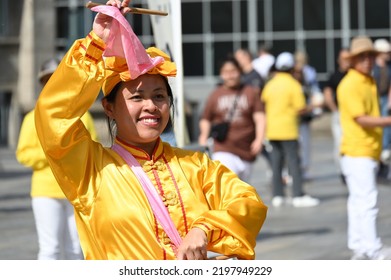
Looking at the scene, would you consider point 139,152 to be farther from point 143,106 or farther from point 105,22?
point 105,22

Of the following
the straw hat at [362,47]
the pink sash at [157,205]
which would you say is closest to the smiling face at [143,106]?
the pink sash at [157,205]

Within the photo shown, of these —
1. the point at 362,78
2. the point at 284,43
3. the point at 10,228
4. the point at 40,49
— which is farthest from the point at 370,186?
the point at 284,43

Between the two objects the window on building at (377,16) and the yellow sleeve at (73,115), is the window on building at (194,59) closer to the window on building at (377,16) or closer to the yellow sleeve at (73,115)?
the window on building at (377,16)

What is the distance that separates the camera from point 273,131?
13141 mm

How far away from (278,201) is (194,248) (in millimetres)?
9688

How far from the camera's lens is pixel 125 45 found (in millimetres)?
3752

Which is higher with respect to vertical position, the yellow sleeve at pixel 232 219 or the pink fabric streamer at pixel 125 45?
the pink fabric streamer at pixel 125 45

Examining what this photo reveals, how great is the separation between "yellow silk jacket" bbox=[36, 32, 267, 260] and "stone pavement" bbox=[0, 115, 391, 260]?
530 centimetres

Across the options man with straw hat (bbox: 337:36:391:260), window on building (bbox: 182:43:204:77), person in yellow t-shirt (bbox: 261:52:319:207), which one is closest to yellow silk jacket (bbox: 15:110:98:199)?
man with straw hat (bbox: 337:36:391:260)

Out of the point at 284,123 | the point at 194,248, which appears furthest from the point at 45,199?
the point at 284,123

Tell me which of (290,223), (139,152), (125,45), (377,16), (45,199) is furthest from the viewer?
(377,16)

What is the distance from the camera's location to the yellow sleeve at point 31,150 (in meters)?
7.30

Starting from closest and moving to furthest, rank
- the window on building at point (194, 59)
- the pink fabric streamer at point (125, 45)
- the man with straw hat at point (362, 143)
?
the pink fabric streamer at point (125, 45) < the man with straw hat at point (362, 143) < the window on building at point (194, 59)

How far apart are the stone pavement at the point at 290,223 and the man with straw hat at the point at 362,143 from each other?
311 mm
